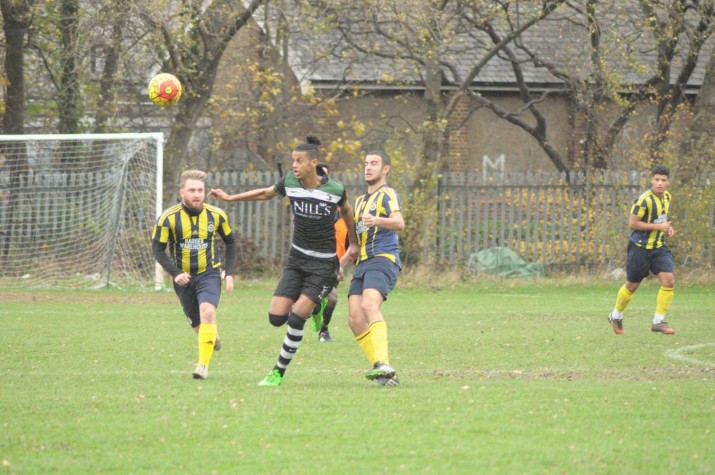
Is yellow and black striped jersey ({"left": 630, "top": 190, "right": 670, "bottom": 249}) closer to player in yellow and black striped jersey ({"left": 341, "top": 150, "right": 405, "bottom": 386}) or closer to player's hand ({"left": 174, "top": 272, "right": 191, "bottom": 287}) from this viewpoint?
player in yellow and black striped jersey ({"left": 341, "top": 150, "right": 405, "bottom": 386})

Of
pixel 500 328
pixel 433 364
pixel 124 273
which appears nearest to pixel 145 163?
pixel 124 273

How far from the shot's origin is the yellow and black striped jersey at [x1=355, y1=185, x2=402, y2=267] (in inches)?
348

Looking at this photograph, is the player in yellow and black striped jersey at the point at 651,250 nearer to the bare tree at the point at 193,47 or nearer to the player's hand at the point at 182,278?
the player's hand at the point at 182,278

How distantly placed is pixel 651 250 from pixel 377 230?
16.4 feet

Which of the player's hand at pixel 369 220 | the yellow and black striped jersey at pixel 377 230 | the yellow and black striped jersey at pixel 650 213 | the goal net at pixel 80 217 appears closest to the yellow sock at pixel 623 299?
the yellow and black striped jersey at pixel 650 213

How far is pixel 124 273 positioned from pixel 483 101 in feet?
30.9

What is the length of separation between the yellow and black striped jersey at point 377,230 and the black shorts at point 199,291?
130 cm

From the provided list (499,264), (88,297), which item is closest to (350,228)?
(88,297)

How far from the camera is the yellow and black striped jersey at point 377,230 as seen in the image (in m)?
8.83

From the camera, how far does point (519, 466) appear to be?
5645 millimetres

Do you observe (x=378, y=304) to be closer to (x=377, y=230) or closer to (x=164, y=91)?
(x=377, y=230)

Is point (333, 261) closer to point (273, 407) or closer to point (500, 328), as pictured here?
point (273, 407)

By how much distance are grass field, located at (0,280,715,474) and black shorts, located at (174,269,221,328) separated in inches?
23.6

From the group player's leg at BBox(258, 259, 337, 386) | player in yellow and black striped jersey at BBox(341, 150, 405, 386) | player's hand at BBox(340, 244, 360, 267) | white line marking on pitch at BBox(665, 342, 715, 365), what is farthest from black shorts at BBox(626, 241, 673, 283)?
player's leg at BBox(258, 259, 337, 386)
